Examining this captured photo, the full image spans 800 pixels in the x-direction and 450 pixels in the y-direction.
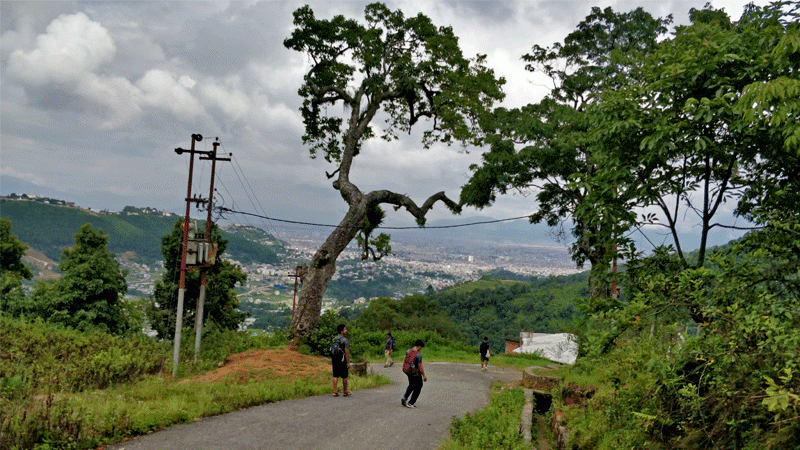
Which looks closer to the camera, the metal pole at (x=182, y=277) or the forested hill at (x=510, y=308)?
the metal pole at (x=182, y=277)

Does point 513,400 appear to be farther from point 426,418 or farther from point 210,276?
point 210,276

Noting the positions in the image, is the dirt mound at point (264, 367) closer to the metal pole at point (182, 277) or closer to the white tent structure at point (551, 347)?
the metal pole at point (182, 277)

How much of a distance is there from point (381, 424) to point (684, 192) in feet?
20.2

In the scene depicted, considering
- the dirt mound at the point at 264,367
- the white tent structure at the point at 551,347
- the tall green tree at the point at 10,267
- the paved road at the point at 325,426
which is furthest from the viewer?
the tall green tree at the point at 10,267

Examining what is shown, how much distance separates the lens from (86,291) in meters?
25.8

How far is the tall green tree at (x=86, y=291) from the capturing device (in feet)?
83.1

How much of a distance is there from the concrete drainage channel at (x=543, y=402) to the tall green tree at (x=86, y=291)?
21.4 metres

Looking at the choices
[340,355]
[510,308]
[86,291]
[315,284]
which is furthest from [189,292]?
[510,308]

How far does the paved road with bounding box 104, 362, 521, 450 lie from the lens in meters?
7.11

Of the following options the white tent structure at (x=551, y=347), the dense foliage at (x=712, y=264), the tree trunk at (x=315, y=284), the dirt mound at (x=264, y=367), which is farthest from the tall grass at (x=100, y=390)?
the white tent structure at (x=551, y=347)

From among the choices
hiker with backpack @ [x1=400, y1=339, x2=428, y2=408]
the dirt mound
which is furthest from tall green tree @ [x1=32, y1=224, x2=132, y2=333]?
hiker with backpack @ [x1=400, y1=339, x2=428, y2=408]

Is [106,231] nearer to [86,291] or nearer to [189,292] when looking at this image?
[86,291]

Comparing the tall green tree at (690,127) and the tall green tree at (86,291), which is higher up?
the tall green tree at (690,127)

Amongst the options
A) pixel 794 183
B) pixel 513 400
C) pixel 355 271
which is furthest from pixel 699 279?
pixel 355 271
